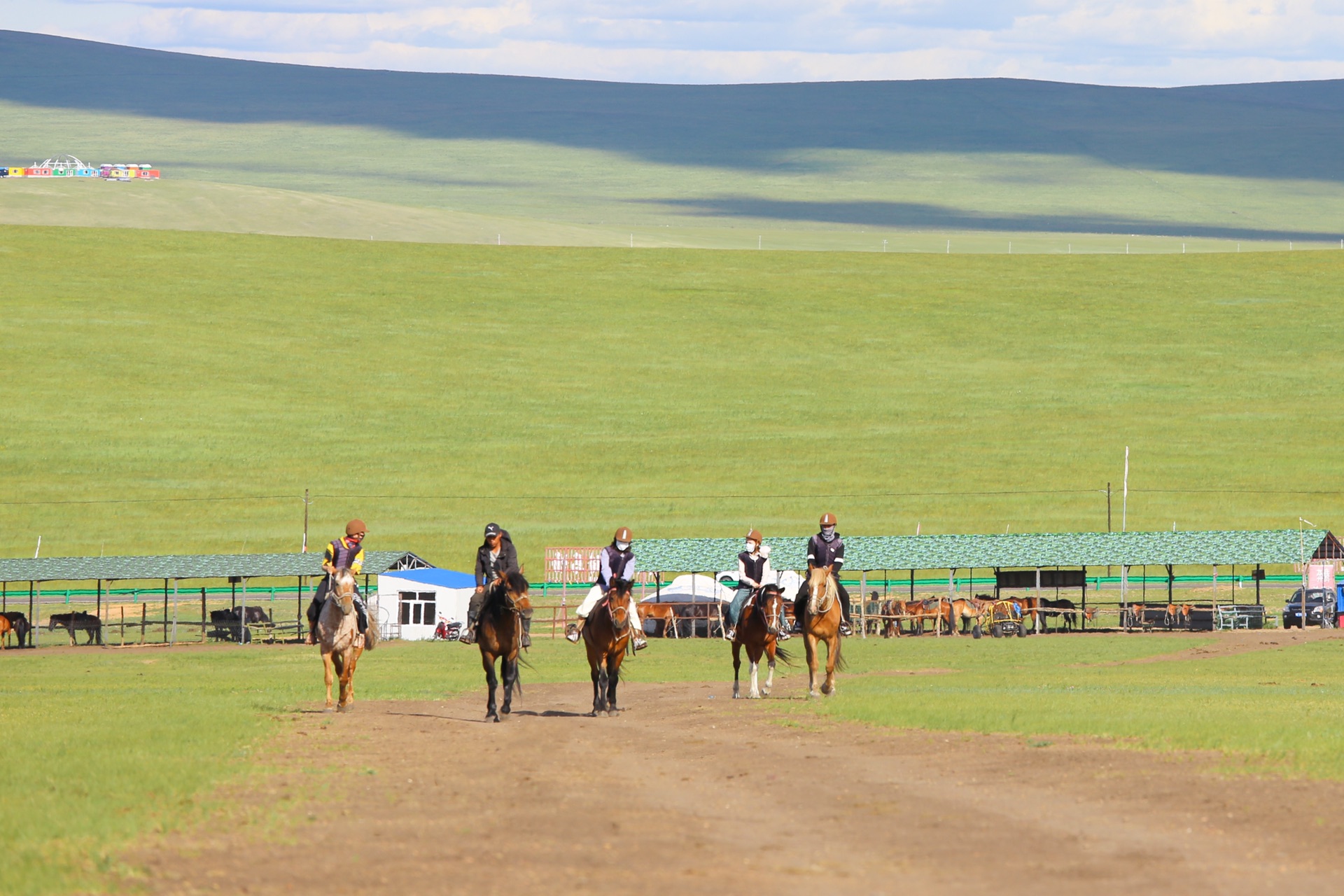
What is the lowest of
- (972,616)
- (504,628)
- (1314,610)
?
(972,616)

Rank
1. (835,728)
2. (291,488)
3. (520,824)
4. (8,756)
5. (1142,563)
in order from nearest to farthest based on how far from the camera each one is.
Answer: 1. (520,824)
2. (8,756)
3. (835,728)
4. (1142,563)
5. (291,488)

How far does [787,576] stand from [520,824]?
4192 centimetres

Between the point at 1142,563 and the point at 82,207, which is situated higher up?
the point at 82,207

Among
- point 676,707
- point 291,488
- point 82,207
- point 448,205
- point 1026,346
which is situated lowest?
point 676,707

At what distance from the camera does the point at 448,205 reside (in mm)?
198250

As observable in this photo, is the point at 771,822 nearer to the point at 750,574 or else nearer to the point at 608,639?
the point at 608,639

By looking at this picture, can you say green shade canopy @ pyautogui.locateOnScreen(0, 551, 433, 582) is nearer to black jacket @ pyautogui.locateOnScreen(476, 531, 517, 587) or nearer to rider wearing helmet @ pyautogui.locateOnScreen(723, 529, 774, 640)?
rider wearing helmet @ pyautogui.locateOnScreen(723, 529, 774, 640)

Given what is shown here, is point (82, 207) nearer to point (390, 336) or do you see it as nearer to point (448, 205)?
point (390, 336)

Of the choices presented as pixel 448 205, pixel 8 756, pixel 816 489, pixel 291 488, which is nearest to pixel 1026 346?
pixel 816 489

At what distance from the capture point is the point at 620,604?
70.6ft

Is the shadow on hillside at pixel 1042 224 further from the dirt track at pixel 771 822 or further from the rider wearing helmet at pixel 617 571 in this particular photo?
the dirt track at pixel 771 822

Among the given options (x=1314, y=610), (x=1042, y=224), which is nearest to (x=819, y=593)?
(x=1314, y=610)

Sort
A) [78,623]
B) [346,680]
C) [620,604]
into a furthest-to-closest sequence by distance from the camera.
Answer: [78,623]
[346,680]
[620,604]

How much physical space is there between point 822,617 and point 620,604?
146 inches
